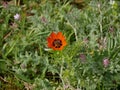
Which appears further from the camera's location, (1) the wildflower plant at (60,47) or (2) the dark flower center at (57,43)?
(1) the wildflower plant at (60,47)

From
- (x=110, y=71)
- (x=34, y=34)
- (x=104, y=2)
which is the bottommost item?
(x=110, y=71)

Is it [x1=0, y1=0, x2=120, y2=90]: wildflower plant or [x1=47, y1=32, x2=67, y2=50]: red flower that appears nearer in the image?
[x1=47, y1=32, x2=67, y2=50]: red flower

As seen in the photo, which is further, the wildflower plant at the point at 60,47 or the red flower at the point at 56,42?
the wildflower plant at the point at 60,47

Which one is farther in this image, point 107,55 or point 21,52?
point 21,52

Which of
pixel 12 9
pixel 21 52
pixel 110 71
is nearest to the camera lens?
pixel 110 71

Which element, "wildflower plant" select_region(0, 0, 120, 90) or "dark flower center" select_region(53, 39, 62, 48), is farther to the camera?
"wildflower plant" select_region(0, 0, 120, 90)

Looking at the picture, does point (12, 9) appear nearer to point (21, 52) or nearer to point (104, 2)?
point (21, 52)

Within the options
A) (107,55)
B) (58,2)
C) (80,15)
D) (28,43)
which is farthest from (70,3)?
(107,55)

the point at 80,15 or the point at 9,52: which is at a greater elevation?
the point at 80,15
